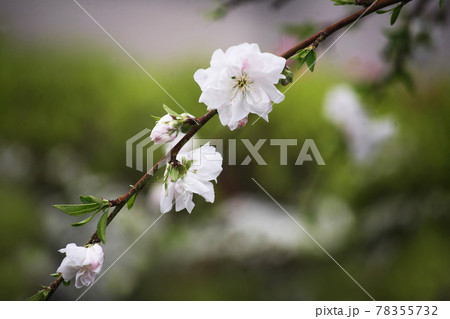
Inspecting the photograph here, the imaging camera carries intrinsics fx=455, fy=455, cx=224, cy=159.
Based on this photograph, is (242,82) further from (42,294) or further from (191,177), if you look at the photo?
(42,294)

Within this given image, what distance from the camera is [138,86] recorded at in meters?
0.89

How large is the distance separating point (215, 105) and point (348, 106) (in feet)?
1.38

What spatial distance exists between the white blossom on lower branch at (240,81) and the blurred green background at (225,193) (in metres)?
0.31

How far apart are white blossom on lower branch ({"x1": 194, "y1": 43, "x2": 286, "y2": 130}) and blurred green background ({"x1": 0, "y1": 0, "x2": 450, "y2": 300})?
31 centimetres

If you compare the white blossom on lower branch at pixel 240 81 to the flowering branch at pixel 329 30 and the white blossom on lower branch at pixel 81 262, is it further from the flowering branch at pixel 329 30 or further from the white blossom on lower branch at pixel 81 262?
the white blossom on lower branch at pixel 81 262

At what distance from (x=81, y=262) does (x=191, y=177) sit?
7.3 inches

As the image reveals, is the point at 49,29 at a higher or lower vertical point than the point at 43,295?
higher

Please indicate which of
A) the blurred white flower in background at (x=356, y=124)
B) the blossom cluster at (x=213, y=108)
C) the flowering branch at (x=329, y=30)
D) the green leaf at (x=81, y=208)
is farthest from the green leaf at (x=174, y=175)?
the blurred white flower in background at (x=356, y=124)

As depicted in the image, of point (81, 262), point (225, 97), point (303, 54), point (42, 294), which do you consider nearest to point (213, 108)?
point (225, 97)

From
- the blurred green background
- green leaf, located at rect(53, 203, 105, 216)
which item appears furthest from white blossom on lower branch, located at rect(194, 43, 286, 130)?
the blurred green background

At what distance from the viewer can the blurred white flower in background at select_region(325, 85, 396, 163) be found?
0.90 meters

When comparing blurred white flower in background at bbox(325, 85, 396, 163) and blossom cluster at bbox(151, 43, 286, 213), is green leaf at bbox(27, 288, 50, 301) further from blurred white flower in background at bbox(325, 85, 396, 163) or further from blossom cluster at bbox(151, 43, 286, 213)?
blurred white flower in background at bbox(325, 85, 396, 163)
